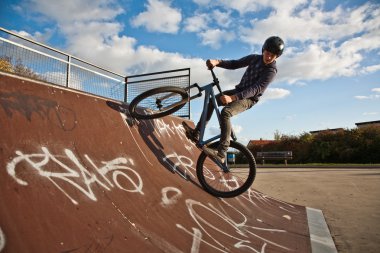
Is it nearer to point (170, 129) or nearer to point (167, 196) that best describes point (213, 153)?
point (167, 196)

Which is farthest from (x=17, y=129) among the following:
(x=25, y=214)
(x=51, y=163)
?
(x=25, y=214)

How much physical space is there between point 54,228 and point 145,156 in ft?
6.38

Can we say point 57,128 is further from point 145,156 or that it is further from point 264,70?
point 264,70

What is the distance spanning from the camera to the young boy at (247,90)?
4.22m

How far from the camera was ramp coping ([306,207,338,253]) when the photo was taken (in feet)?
10.4

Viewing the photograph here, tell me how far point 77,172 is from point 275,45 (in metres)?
3.08

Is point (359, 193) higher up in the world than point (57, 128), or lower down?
lower down

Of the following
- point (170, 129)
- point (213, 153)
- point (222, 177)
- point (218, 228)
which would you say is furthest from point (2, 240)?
point (170, 129)

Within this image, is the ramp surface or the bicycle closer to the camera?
the ramp surface

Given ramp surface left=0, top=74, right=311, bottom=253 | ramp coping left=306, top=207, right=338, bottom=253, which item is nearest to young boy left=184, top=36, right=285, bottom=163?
ramp surface left=0, top=74, right=311, bottom=253

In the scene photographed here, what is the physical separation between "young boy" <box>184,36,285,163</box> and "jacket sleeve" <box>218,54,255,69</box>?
42 millimetres

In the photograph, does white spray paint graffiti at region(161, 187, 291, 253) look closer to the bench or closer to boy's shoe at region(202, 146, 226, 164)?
boy's shoe at region(202, 146, 226, 164)

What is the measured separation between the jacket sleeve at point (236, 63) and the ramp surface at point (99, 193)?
5.04ft

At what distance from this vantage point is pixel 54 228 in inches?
75.6
